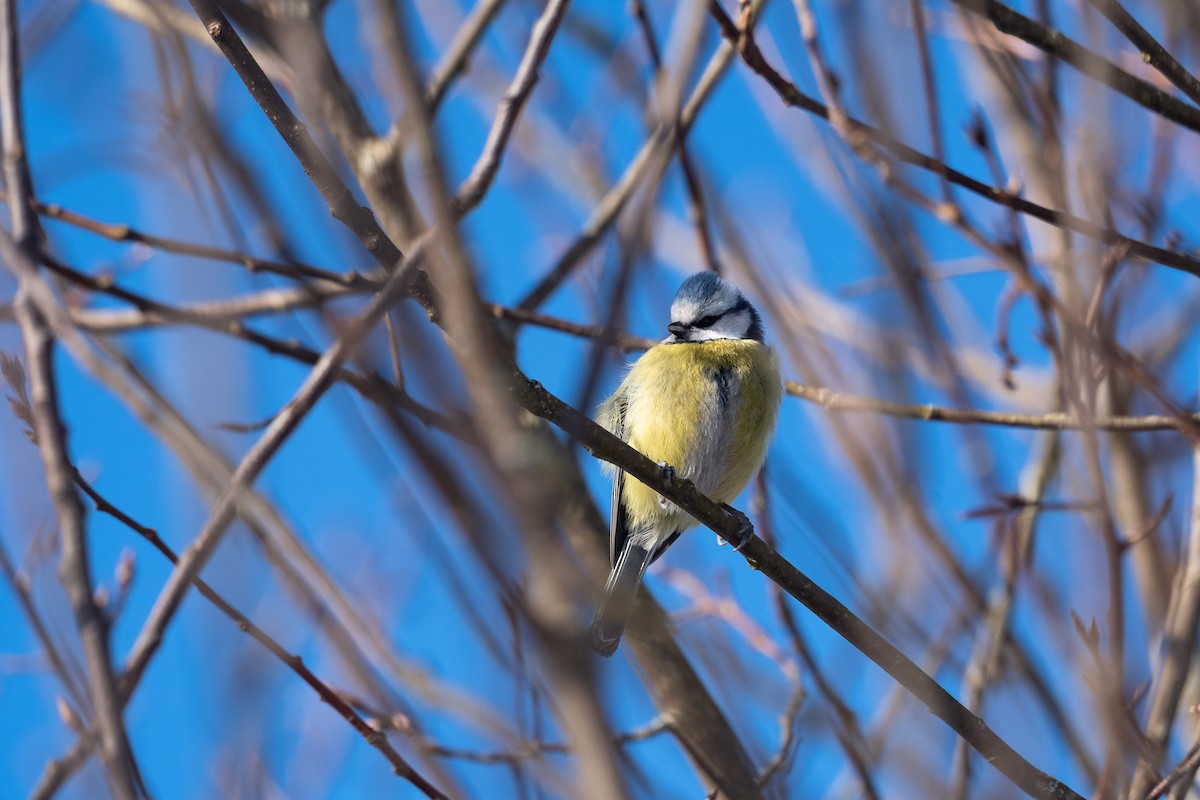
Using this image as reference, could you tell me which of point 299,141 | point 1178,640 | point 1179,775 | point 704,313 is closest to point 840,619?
point 1179,775

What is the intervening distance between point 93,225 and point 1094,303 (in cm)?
225

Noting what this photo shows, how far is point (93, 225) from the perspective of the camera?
107 inches

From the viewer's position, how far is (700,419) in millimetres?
3422

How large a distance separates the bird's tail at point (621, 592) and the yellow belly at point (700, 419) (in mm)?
124

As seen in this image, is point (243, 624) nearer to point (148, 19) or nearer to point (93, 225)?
point (93, 225)

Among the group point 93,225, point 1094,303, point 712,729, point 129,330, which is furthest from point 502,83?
point 1094,303

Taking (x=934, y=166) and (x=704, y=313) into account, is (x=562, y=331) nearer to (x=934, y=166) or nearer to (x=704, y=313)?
(x=704, y=313)

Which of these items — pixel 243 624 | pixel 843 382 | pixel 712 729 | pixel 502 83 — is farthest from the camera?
pixel 502 83

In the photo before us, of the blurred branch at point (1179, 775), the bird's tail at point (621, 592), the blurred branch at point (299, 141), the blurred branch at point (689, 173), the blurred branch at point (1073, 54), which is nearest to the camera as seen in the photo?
the blurred branch at point (299, 141)

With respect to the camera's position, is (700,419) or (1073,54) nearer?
(1073,54)

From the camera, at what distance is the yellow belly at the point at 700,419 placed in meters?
3.43

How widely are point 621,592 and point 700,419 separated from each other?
63 cm

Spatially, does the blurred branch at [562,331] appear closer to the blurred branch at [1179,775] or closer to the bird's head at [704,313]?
the bird's head at [704,313]

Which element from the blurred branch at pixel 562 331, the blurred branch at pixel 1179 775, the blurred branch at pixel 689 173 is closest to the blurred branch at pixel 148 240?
the blurred branch at pixel 562 331
